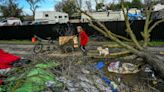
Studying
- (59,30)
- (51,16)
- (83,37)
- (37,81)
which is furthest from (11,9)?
(37,81)

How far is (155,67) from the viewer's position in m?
8.59

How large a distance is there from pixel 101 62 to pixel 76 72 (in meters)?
4.02

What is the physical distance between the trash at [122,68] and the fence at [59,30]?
37.6 ft

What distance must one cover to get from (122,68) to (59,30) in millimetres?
18116

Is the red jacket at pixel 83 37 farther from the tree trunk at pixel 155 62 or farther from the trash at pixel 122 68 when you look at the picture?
the tree trunk at pixel 155 62

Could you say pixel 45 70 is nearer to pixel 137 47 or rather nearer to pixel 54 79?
pixel 54 79

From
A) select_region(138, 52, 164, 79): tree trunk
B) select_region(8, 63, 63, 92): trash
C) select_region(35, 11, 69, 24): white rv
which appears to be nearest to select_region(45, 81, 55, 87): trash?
select_region(8, 63, 63, 92): trash

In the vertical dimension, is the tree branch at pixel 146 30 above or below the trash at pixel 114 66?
above

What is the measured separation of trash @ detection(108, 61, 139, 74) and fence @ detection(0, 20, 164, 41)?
11.5m

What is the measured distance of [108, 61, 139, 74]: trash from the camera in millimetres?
11703

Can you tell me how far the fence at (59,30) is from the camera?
85.9 feet

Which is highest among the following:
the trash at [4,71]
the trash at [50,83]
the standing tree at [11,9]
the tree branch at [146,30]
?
the tree branch at [146,30]

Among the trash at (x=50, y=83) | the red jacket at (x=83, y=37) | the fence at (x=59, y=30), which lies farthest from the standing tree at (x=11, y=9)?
Result: the trash at (x=50, y=83)

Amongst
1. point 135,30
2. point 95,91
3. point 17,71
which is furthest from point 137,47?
point 135,30
